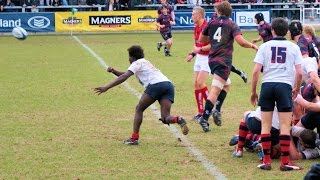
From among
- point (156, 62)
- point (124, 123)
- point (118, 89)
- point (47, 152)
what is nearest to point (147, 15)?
point (156, 62)

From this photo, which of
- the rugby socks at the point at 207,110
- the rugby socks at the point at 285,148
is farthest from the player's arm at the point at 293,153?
the rugby socks at the point at 207,110

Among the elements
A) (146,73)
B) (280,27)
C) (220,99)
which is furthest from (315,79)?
(220,99)

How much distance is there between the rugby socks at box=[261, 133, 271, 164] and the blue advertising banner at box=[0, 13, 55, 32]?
31263 mm

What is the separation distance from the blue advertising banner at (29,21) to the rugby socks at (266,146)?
31.3m

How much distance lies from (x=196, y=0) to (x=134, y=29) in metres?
4.95

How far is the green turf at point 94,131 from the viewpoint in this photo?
9318mm

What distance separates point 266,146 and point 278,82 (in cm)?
77

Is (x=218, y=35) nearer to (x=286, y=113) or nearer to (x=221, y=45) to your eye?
(x=221, y=45)

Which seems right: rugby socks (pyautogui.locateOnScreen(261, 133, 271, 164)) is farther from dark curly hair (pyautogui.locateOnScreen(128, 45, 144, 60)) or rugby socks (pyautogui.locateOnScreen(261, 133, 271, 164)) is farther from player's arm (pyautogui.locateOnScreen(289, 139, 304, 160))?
dark curly hair (pyautogui.locateOnScreen(128, 45, 144, 60))

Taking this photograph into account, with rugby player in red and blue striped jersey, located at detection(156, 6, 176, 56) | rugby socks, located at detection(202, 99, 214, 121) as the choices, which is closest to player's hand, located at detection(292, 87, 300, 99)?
rugby socks, located at detection(202, 99, 214, 121)

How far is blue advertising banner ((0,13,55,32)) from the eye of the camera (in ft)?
129

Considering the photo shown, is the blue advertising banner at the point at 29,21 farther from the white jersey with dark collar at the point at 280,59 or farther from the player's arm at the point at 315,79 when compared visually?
the white jersey with dark collar at the point at 280,59

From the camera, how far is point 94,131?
12328 mm

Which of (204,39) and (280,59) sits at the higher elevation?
(280,59)
